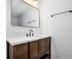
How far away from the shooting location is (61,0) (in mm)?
2434

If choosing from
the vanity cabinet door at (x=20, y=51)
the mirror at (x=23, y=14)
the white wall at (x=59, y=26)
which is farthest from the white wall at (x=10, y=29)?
the white wall at (x=59, y=26)

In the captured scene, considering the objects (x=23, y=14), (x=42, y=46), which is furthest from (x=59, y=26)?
(x=23, y=14)

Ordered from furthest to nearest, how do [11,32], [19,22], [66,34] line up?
[66,34] → [19,22] → [11,32]

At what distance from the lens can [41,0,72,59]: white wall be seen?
2293mm

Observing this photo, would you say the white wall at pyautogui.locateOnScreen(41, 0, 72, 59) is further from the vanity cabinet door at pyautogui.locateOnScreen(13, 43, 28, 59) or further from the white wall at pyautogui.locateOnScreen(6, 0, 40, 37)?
the vanity cabinet door at pyautogui.locateOnScreen(13, 43, 28, 59)

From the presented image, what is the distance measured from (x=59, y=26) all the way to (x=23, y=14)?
1.20 metres

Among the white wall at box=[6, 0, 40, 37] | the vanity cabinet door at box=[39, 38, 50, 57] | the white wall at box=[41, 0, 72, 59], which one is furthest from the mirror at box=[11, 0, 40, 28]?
the vanity cabinet door at box=[39, 38, 50, 57]

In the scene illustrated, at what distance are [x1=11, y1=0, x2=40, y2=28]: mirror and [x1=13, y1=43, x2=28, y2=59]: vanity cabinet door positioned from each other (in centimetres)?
66

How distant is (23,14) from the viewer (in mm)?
2059
